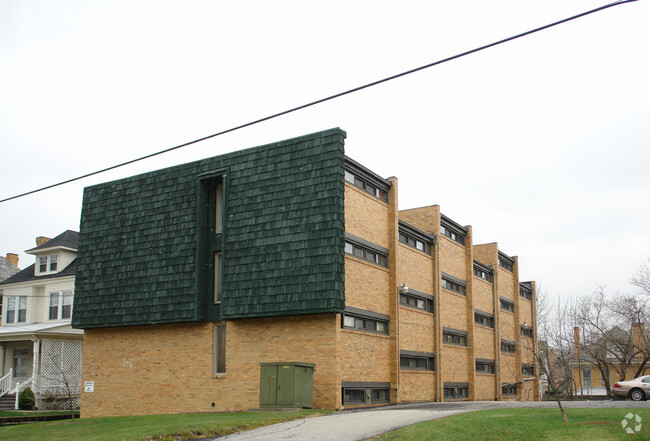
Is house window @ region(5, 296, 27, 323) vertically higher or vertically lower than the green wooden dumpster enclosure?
higher

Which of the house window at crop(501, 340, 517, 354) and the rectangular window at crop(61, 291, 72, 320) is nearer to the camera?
the rectangular window at crop(61, 291, 72, 320)

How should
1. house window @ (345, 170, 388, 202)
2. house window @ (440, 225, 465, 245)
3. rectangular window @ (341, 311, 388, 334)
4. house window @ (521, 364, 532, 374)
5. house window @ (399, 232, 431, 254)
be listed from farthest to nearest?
house window @ (521, 364, 532, 374)
house window @ (440, 225, 465, 245)
house window @ (399, 232, 431, 254)
house window @ (345, 170, 388, 202)
rectangular window @ (341, 311, 388, 334)

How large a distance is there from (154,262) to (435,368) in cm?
1403

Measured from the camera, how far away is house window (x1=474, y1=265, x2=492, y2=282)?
40.7 meters

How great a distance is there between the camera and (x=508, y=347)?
150ft

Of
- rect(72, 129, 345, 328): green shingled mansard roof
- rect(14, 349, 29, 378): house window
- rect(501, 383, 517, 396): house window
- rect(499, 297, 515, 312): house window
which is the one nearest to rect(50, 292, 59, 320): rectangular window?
rect(14, 349, 29, 378): house window

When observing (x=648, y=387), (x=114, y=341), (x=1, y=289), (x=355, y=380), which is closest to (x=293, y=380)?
(x=355, y=380)

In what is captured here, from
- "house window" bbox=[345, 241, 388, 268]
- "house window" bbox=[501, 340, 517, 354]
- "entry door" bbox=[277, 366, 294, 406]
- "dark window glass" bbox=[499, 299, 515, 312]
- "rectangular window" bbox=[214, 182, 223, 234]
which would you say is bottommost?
"entry door" bbox=[277, 366, 294, 406]

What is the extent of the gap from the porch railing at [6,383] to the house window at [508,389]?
95.9ft

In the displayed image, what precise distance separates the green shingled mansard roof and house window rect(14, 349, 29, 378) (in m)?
13.4

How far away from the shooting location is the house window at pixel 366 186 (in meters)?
26.1

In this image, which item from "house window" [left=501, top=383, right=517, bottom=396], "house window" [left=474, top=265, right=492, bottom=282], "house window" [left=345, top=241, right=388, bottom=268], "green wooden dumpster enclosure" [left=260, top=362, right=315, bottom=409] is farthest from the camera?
"house window" [left=501, top=383, right=517, bottom=396]

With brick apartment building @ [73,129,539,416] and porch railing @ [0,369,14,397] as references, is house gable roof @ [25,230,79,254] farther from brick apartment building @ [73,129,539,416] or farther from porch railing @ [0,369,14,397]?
brick apartment building @ [73,129,539,416]

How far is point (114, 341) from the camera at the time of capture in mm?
30156
